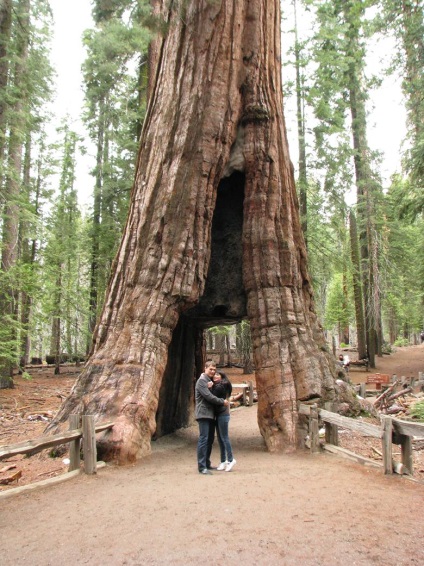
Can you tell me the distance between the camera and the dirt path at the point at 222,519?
386cm

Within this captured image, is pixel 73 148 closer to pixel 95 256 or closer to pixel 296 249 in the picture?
pixel 95 256

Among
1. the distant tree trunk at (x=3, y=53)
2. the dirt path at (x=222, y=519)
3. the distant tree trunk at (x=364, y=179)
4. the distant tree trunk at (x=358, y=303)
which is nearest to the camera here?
the dirt path at (x=222, y=519)

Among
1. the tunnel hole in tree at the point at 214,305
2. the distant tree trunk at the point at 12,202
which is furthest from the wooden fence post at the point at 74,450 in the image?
the distant tree trunk at the point at 12,202

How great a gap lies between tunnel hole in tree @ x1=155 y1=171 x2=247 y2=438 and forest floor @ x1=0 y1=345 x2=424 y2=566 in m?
3.23

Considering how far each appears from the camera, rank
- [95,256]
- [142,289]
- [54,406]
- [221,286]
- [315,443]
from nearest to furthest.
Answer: [315,443], [142,289], [221,286], [54,406], [95,256]

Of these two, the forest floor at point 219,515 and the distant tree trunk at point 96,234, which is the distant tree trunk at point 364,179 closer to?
the distant tree trunk at point 96,234

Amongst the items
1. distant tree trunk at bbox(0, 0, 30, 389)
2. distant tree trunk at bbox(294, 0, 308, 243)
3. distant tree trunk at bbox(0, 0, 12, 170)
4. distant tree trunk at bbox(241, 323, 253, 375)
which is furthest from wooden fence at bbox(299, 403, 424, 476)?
distant tree trunk at bbox(241, 323, 253, 375)

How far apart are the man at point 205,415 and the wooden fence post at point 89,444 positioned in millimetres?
1465

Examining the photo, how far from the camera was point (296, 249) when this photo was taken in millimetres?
10125

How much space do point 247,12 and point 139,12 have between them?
3.73m

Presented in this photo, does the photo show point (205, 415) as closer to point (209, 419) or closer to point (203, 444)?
point (209, 419)

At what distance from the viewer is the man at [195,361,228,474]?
685cm

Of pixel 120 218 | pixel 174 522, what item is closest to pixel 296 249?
pixel 174 522

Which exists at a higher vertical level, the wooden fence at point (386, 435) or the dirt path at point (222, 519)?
the wooden fence at point (386, 435)
